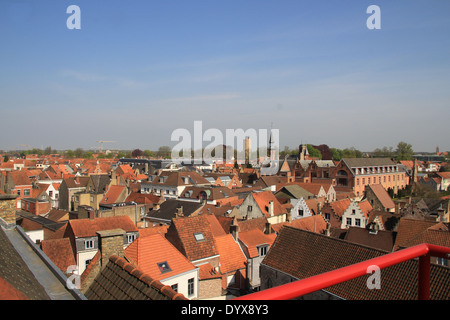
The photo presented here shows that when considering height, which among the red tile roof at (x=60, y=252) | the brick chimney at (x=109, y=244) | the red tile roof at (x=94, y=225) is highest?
the brick chimney at (x=109, y=244)

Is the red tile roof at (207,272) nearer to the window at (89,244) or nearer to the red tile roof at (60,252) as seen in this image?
the window at (89,244)

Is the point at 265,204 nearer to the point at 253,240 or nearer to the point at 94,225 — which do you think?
the point at 253,240

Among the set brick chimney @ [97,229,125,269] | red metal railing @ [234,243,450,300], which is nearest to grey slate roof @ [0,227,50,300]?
red metal railing @ [234,243,450,300]

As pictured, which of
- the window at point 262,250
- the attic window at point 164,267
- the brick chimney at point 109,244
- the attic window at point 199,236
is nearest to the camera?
the brick chimney at point 109,244

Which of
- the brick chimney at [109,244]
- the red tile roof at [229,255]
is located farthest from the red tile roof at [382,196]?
the brick chimney at [109,244]

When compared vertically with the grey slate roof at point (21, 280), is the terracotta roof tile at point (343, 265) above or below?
below

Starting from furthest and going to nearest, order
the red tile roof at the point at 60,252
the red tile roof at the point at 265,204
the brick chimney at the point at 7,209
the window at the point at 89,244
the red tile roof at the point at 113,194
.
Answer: the red tile roof at the point at 113,194, the red tile roof at the point at 265,204, the window at the point at 89,244, the red tile roof at the point at 60,252, the brick chimney at the point at 7,209

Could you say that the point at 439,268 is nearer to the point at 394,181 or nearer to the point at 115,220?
the point at 115,220
